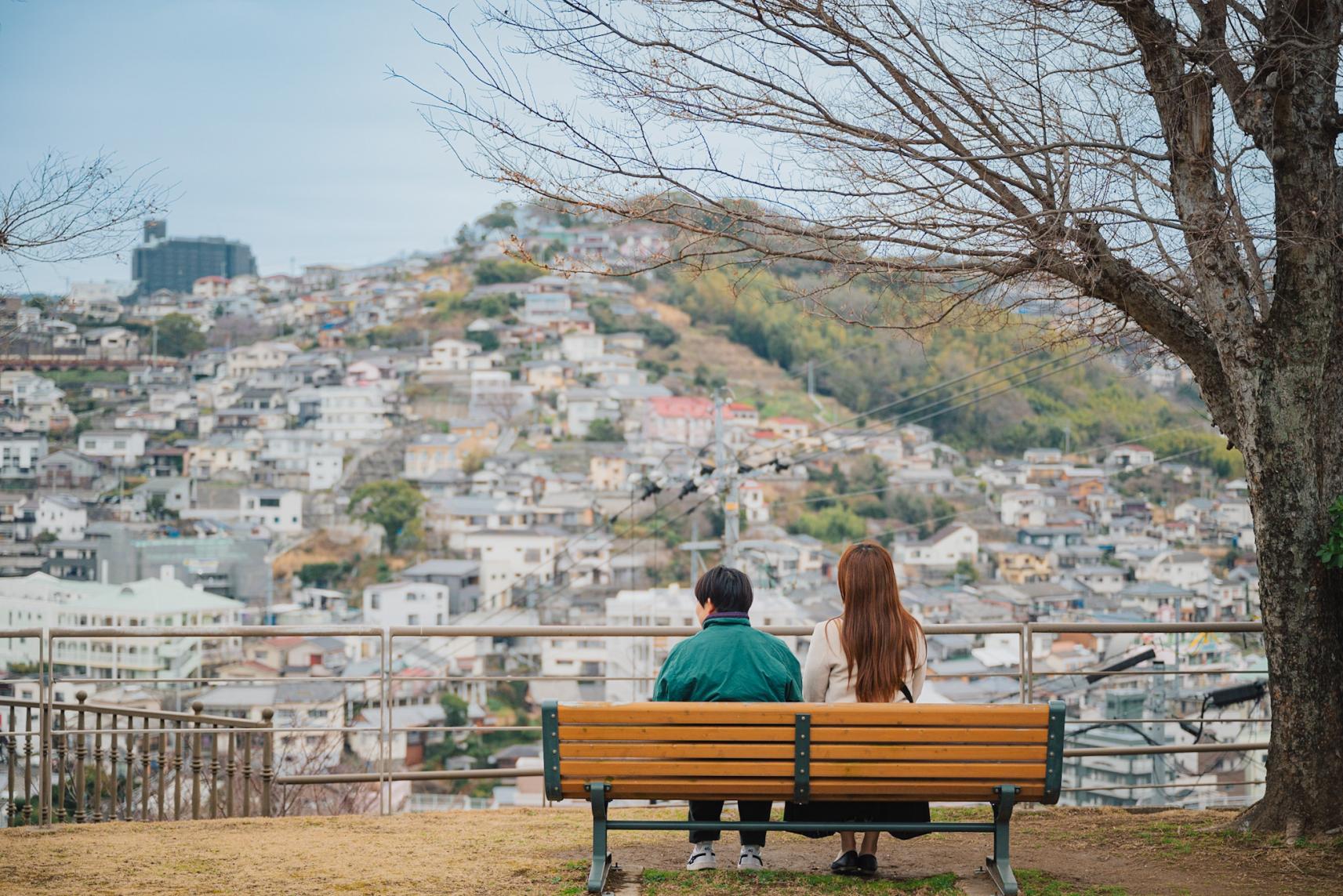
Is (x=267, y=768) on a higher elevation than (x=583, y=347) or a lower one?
lower

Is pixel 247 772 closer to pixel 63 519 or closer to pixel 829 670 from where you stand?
pixel 829 670

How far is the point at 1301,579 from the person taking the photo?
507 centimetres

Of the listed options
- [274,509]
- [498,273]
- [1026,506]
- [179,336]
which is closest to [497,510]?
[274,509]

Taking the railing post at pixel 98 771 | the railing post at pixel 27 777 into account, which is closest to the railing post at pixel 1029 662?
the railing post at pixel 98 771

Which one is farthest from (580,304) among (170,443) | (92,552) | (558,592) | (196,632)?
(196,632)

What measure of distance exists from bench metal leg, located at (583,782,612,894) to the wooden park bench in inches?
0.6

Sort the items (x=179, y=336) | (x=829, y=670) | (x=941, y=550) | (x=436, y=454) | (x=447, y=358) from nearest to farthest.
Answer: (x=829, y=670) → (x=941, y=550) → (x=436, y=454) → (x=447, y=358) → (x=179, y=336)

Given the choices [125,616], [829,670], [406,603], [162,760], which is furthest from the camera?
[406,603]

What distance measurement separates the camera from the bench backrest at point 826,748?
3.94 metres

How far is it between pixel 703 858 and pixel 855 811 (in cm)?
59

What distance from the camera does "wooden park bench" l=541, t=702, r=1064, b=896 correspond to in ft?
12.9

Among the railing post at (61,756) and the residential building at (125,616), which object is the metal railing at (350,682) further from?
the residential building at (125,616)

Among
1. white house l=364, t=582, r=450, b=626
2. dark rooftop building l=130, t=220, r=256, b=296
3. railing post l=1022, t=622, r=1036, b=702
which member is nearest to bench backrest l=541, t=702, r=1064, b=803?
railing post l=1022, t=622, r=1036, b=702

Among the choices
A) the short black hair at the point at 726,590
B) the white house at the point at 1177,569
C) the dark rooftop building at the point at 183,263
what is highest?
the dark rooftop building at the point at 183,263
